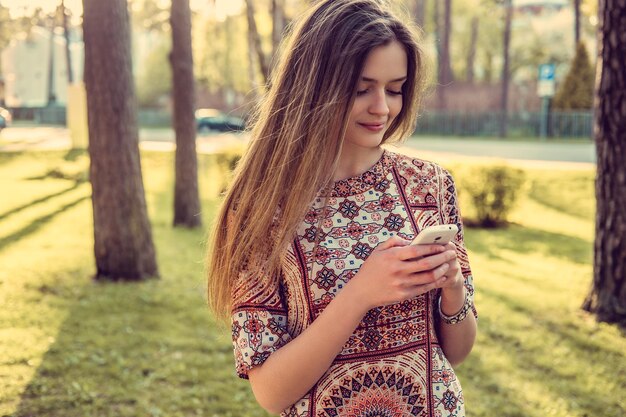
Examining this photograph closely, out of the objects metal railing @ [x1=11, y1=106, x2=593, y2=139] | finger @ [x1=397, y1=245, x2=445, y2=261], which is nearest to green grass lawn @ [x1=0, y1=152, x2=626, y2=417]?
finger @ [x1=397, y1=245, x2=445, y2=261]

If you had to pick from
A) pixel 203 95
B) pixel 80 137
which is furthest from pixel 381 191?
pixel 203 95

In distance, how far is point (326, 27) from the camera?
70.3 inches

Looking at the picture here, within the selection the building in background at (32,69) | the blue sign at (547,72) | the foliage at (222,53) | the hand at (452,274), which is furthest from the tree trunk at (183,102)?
the building in background at (32,69)

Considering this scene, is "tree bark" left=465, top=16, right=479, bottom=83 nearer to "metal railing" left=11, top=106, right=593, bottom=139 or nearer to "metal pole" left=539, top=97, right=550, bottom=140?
"metal railing" left=11, top=106, right=593, bottom=139

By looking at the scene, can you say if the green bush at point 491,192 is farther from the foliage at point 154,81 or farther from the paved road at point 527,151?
the foliage at point 154,81

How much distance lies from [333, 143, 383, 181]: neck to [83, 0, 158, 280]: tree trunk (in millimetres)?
5389

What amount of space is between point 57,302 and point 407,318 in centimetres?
533

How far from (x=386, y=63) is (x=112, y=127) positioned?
5525 mm

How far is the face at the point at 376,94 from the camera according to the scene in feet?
5.90

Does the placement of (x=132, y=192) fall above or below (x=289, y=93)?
below

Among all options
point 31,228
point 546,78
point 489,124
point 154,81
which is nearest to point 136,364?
point 31,228

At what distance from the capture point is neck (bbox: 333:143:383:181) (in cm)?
190

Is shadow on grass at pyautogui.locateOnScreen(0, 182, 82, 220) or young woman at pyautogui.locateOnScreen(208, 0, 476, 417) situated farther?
shadow on grass at pyautogui.locateOnScreen(0, 182, 82, 220)

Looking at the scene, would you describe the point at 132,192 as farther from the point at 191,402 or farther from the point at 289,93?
the point at 289,93
